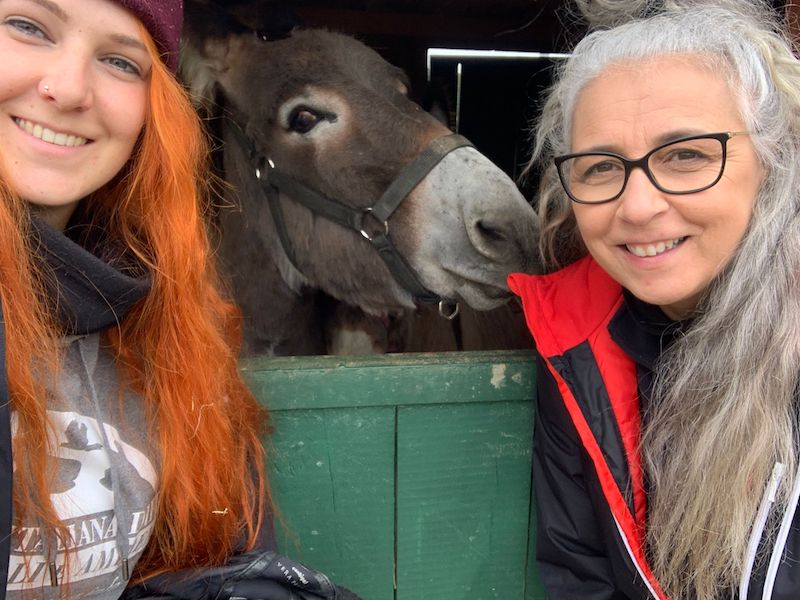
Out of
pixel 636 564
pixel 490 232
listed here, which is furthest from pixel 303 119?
pixel 636 564

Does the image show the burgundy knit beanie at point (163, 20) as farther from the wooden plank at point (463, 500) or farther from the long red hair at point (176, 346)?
the wooden plank at point (463, 500)

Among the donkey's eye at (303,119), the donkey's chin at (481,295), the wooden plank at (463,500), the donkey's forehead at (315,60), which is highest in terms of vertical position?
the donkey's forehead at (315,60)

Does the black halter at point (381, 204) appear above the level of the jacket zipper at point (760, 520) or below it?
above

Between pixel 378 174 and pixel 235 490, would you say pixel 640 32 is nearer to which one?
pixel 378 174

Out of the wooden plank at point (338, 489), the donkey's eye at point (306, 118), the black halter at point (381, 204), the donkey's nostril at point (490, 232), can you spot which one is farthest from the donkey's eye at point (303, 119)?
the wooden plank at point (338, 489)

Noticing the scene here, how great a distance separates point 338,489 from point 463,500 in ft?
0.89

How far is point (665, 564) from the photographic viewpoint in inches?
38.8

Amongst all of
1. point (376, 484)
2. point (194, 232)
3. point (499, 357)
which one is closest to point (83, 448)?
point (194, 232)

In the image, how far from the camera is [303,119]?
178 cm

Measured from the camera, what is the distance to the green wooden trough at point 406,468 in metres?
1.24

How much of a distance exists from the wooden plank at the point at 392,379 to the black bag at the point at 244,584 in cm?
33

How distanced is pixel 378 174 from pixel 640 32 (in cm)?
87

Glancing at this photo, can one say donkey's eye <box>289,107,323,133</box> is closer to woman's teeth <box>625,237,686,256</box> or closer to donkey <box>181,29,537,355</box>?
donkey <box>181,29,537,355</box>

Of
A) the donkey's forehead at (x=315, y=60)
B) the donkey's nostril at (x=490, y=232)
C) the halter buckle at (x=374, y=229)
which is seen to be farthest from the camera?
the donkey's forehead at (x=315, y=60)
